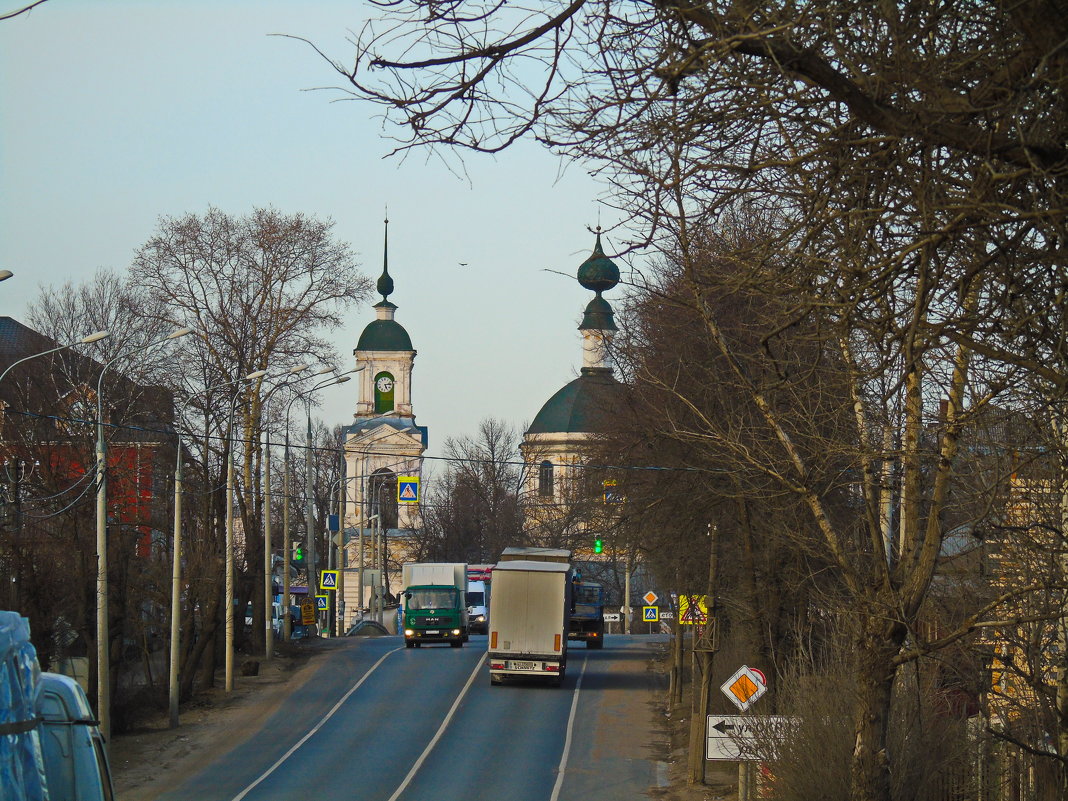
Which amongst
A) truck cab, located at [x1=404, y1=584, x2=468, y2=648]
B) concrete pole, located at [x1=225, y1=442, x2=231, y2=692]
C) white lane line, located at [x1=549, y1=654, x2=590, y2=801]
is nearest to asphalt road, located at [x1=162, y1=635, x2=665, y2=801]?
white lane line, located at [x1=549, y1=654, x2=590, y2=801]

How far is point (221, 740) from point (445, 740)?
15.8 ft

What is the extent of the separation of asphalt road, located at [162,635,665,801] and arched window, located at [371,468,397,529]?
45.2 m

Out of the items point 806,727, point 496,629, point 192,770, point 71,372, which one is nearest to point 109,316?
point 71,372

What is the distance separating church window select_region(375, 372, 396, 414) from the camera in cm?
10031

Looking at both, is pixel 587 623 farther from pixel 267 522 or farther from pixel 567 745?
pixel 567 745

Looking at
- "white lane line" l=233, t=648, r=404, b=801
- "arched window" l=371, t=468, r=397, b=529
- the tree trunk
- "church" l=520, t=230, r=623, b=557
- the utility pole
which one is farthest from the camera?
"arched window" l=371, t=468, r=397, b=529

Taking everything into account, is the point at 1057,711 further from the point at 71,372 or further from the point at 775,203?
the point at 71,372

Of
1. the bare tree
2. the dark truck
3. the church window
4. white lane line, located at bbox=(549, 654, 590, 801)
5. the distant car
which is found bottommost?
white lane line, located at bbox=(549, 654, 590, 801)

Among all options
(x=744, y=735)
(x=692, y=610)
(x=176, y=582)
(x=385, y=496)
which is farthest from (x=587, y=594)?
(x=385, y=496)

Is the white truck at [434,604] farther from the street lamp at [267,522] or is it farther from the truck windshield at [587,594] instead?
the street lamp at [267,522]

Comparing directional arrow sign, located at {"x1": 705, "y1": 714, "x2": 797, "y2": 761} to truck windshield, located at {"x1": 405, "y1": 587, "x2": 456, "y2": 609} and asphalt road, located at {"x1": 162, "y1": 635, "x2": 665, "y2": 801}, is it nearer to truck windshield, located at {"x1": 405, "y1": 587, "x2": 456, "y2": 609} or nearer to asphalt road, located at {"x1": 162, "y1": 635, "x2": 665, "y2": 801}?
asphalt road, located at {"x1": 162, "y1": 635, "x2": 665, "y2": 801}

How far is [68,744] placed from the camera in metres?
6.69

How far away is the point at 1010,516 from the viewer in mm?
11625

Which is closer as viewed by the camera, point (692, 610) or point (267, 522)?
point (692, 610)
